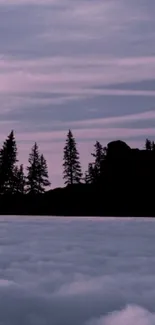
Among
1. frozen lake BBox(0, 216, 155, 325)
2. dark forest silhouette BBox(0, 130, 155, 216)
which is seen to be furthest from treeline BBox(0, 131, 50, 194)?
frozen lake BBox(0, 216, 155, 325)

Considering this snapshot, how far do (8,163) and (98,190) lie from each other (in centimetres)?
1359

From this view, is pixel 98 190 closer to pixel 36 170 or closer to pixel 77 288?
pixel 36 170

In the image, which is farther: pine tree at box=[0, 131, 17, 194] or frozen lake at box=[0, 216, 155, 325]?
pine tree at box=[0, 131, 17, 194]

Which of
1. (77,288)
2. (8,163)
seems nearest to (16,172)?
(8,163)

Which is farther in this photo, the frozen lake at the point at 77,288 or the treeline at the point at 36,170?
the treeline at the point at 36,170

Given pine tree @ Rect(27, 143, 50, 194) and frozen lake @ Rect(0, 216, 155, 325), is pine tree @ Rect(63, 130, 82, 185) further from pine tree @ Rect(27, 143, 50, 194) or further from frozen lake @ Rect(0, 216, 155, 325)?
frozen lake @ Rect(0, 216, 155, 325)

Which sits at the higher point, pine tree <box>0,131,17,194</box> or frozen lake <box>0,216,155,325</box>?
pine tree <box>0,131,17,194</box>

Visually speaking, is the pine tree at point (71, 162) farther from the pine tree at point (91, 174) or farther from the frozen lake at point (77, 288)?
the frozen lake at point (77, 288)

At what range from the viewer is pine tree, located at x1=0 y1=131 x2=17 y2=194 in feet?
235

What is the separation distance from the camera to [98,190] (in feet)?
222

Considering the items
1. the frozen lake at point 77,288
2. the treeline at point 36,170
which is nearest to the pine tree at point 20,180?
the treeline at point 36,170

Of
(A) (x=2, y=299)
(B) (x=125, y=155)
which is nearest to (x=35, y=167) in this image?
(B) (x=125, y=155)

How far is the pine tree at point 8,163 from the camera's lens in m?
71.6

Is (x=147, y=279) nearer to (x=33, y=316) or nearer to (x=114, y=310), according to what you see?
(x=114, y=310)
